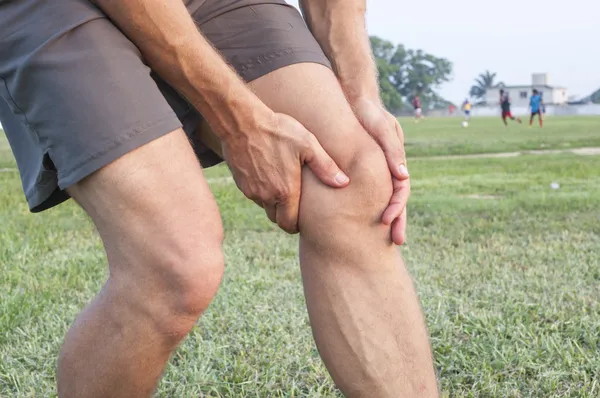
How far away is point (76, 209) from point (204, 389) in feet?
15.6

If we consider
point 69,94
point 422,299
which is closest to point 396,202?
point 69,94

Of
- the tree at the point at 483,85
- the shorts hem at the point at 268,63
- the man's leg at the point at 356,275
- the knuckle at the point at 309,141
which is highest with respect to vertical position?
the shorts hem at the point at 268,63

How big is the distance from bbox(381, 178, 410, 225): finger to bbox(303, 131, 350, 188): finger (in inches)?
4.7

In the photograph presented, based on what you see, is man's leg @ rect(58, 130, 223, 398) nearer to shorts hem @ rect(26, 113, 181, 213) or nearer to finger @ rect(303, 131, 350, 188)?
shorts hem @ rect(26, 113, 181, 213)

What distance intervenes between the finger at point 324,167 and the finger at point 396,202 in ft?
0.39

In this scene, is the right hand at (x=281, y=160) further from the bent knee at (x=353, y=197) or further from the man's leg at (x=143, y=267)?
the man's leg at (x=143, y=267)

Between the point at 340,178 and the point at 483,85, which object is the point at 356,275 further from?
the point at 483,85

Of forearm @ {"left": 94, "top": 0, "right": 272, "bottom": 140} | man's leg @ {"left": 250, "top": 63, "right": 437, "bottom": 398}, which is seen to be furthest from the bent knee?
forearm @ {"left": 94, "top": 0, "right": 272, "bottom": 140}

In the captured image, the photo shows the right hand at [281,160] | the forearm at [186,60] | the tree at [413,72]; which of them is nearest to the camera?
the forearm at [186,60]

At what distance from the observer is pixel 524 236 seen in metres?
5.47

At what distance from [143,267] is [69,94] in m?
0.36

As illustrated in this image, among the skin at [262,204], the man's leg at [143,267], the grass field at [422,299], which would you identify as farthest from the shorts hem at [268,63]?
the grass field at [422,299]

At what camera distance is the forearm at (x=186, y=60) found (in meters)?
1.67

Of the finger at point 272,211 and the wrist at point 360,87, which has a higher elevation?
the wrist at point 360,87
